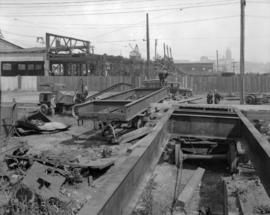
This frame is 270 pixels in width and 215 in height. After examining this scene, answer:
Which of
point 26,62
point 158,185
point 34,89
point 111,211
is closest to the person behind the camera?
point 111,211

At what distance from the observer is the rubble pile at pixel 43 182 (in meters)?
5.31

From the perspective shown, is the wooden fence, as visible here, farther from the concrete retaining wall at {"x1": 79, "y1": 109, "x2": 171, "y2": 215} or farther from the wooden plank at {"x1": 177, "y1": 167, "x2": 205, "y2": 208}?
the concrete retaining wall at {"x1": 79, "y1": 109, "x2": 171, "y2": 215}

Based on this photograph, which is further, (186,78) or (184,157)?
(186,78)

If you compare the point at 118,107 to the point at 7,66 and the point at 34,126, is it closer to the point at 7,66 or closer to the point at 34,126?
the point at 34,126

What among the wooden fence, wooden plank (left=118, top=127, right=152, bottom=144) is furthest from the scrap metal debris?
the wooden fence

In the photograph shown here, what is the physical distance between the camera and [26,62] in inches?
1993

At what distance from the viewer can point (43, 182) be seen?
6824mm

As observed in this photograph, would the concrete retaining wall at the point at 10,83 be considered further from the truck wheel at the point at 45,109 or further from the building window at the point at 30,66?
the truck wheel at the point at 45,109

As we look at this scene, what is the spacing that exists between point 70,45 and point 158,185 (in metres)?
42.7

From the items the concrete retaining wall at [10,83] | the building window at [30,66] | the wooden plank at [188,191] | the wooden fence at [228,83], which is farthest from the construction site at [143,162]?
the building window at [30,66]

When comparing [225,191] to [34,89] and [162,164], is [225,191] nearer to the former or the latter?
[162,164]

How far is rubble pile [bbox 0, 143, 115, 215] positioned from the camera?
5.31 metres

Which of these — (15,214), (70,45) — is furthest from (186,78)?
(15,214)

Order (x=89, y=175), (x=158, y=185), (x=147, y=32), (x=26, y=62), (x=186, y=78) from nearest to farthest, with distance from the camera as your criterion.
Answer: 1. (x=158, y=185)
2. (x=89, y=175)
3. (x=147, y=32)
4. (x=186, y=78)
5. (x=26, y=62)
